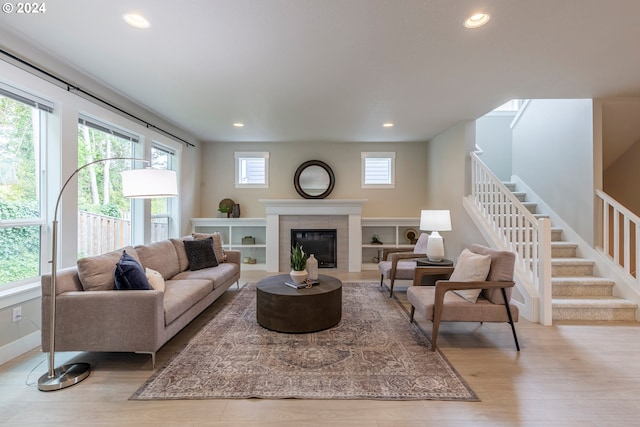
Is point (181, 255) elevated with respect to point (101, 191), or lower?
lower

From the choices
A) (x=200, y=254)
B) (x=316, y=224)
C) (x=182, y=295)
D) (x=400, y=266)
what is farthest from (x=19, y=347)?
(x=316, y=224)

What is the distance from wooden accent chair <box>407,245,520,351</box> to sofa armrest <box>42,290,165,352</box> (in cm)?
225

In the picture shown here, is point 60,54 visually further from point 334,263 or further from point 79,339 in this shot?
point 334,263

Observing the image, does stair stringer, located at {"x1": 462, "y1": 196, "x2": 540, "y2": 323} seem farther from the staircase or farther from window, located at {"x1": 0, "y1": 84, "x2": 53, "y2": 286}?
window, located at {"x1": 0, "y1": 84, "x2": 53, "y2": 286}

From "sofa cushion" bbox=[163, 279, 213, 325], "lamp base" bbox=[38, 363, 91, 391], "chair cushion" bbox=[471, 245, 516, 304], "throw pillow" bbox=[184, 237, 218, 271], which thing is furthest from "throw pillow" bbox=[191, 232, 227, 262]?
"chair cushion" bbox=[471, 245, 516, 304]

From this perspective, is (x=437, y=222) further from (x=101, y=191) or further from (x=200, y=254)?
(x=101, y=191)

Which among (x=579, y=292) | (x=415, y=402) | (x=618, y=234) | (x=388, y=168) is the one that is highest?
(x=388, y=168)

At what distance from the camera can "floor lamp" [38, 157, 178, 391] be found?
2018 millimetres

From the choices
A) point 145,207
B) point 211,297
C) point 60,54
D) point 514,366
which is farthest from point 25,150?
point 514,366

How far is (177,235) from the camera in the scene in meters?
5.22

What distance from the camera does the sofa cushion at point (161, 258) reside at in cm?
323

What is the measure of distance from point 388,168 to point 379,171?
0.20m

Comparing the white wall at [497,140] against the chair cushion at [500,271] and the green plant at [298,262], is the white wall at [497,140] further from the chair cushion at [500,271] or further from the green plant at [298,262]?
the green plant at [298,262]

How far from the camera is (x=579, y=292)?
11.4 ft
